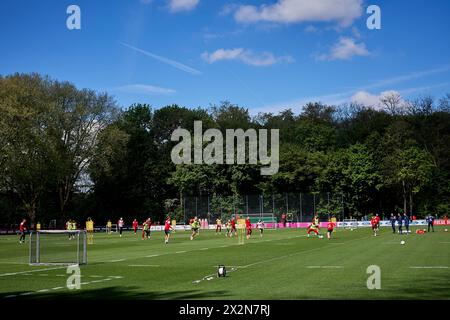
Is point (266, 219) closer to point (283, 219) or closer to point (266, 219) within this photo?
point (266, 219)

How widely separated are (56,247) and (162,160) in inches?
3116

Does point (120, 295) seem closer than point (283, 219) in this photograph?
Yes

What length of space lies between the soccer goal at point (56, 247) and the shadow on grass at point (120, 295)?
8.75m

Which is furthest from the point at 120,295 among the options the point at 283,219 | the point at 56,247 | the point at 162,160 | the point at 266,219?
the point at 162,160

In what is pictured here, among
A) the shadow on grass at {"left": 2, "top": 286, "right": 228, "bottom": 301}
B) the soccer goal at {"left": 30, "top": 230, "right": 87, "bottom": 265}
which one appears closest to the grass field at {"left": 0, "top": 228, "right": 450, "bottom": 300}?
the shadow on grass at {"left": 2, "top": 286, "right": 228, "bottom": 301}

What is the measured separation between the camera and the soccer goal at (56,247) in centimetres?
2469

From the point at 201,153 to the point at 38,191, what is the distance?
27.8 meters

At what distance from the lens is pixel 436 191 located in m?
95.9

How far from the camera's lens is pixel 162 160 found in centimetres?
10388

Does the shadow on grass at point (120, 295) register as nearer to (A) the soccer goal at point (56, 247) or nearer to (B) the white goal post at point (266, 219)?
(A) the soccer goal at point (56, 247)

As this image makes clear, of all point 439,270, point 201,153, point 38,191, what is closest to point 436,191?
point 201,153

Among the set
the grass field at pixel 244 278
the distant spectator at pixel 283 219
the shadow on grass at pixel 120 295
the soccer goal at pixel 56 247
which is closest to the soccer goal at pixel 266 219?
the distant spectator at pixel 283 219

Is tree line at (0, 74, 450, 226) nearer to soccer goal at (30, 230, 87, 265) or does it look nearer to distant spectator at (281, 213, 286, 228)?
distant spectator at (281, 213, 286, 228)
